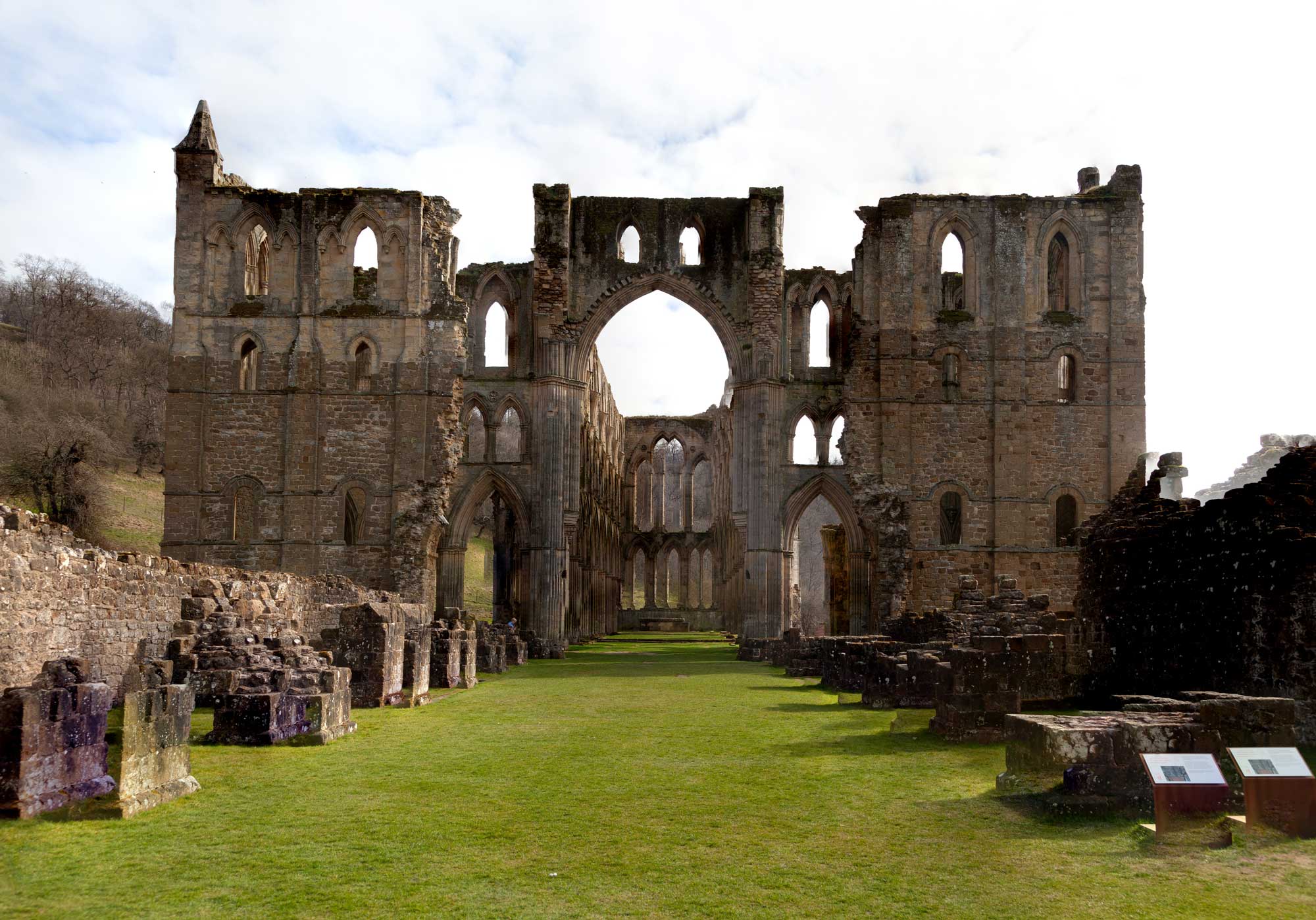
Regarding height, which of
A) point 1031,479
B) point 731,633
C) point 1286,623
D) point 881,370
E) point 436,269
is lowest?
point 731,633

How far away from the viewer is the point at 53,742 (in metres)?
6.39

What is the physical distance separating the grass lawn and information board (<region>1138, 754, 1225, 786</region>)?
1.14 feet

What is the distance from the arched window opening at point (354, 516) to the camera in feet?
93.2

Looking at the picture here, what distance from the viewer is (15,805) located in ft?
20.4

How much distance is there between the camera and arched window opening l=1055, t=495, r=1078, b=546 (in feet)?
96.0

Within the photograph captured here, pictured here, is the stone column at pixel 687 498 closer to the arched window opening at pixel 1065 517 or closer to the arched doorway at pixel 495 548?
the arched doorway at pixel 495 548

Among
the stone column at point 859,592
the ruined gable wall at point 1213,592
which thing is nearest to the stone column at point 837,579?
the stone column at point 859,592

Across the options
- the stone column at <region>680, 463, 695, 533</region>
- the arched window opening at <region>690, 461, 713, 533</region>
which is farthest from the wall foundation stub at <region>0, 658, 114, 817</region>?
the arched window opening at <region>690, 461, 713, 533</region>

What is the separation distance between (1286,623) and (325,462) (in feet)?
75.9

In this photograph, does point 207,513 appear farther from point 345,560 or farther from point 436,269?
point 436,269

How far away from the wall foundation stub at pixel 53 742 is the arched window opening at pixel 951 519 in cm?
2527

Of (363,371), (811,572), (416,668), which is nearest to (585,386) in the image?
(363,371)

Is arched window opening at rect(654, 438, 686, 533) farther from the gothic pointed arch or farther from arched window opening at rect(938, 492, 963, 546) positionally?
arched window opening at rect(938, 492, 963, 546)

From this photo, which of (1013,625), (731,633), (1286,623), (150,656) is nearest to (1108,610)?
(1013,625)
